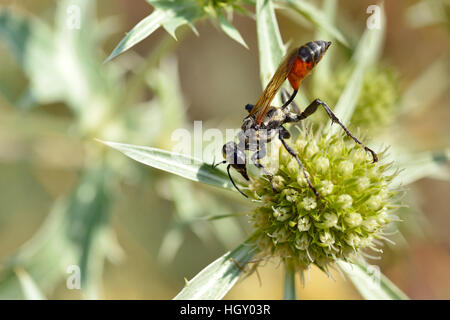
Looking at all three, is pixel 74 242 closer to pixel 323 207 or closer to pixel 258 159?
pixel 258 159

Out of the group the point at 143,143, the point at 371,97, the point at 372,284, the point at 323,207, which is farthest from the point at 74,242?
the point at 371,97

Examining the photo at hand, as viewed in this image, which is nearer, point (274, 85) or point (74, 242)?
point (274, 85)

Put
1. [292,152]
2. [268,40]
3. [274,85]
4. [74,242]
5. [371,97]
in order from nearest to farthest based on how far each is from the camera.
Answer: [274,85]
[292,152]
[268,40]
[74,242]
[371,97]

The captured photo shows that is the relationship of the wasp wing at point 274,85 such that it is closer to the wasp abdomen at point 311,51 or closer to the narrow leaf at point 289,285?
the wasp abdomen at point 311,51

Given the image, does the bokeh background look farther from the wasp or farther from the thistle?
the wasp

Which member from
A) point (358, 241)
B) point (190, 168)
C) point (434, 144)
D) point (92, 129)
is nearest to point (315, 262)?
point (358, 241)

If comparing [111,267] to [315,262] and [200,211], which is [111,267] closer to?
[200,211]
